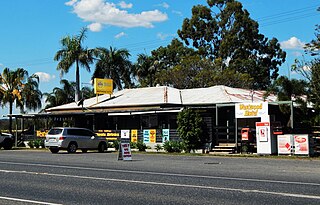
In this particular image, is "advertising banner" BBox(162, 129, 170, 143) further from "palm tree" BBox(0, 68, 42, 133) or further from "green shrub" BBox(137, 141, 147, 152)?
"palm tree" BBox(0, 68, 42, 133)

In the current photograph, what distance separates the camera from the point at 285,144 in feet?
84.9

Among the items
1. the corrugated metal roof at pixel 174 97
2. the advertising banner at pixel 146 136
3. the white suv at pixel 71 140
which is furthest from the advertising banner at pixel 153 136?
the white suv at pixel 71 140

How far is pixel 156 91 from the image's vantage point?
42.2 m

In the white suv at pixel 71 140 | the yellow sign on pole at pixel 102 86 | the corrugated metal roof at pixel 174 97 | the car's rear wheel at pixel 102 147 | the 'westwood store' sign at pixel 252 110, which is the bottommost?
the car's rear wheel at pixel 102 147

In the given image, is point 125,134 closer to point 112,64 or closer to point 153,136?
point 153,136

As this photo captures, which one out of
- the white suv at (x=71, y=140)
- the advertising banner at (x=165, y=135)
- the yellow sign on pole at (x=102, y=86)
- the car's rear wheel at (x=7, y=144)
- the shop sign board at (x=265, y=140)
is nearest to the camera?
the shop sign board at (x=265, y=140)

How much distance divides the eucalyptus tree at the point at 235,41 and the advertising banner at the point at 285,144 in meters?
33.9

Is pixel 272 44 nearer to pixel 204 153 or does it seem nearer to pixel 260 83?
pixel 260 83

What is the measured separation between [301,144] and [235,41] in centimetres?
3748

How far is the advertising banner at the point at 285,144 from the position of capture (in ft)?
84.3

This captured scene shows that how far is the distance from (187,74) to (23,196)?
1734 inches

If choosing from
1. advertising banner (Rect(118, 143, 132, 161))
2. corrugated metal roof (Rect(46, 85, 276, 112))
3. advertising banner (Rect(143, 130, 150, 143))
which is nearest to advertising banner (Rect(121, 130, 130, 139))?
advertising banner (Rect(143, 130, 150, 143))

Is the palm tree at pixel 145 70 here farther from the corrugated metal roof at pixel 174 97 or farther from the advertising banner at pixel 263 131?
the advertising banner at pixel 263 131

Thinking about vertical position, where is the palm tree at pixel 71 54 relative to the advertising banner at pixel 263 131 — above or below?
above
